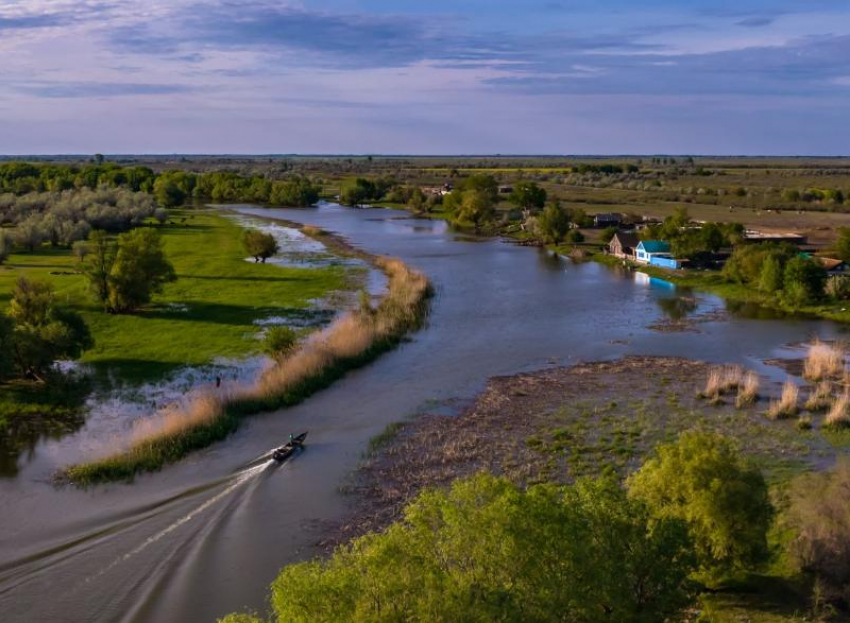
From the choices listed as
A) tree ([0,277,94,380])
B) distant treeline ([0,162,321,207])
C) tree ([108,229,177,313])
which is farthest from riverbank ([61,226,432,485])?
distant treeline ([0,162,321,207])

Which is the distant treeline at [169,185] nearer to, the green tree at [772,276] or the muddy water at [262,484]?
the muddy water at [262,484]

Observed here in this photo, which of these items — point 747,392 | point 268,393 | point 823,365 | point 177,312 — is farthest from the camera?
point 177,312

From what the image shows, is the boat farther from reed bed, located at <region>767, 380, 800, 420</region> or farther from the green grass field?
reed bed, located at <region>767, 380, 800, 420</region>

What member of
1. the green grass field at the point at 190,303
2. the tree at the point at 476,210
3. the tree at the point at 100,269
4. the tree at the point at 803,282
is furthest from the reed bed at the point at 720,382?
the tree at the point at 476,210

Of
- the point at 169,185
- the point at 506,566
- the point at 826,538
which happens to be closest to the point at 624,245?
the point at 826,538

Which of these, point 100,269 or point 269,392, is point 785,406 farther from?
point 100,269

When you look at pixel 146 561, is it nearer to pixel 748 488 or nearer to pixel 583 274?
pixel 748 488
